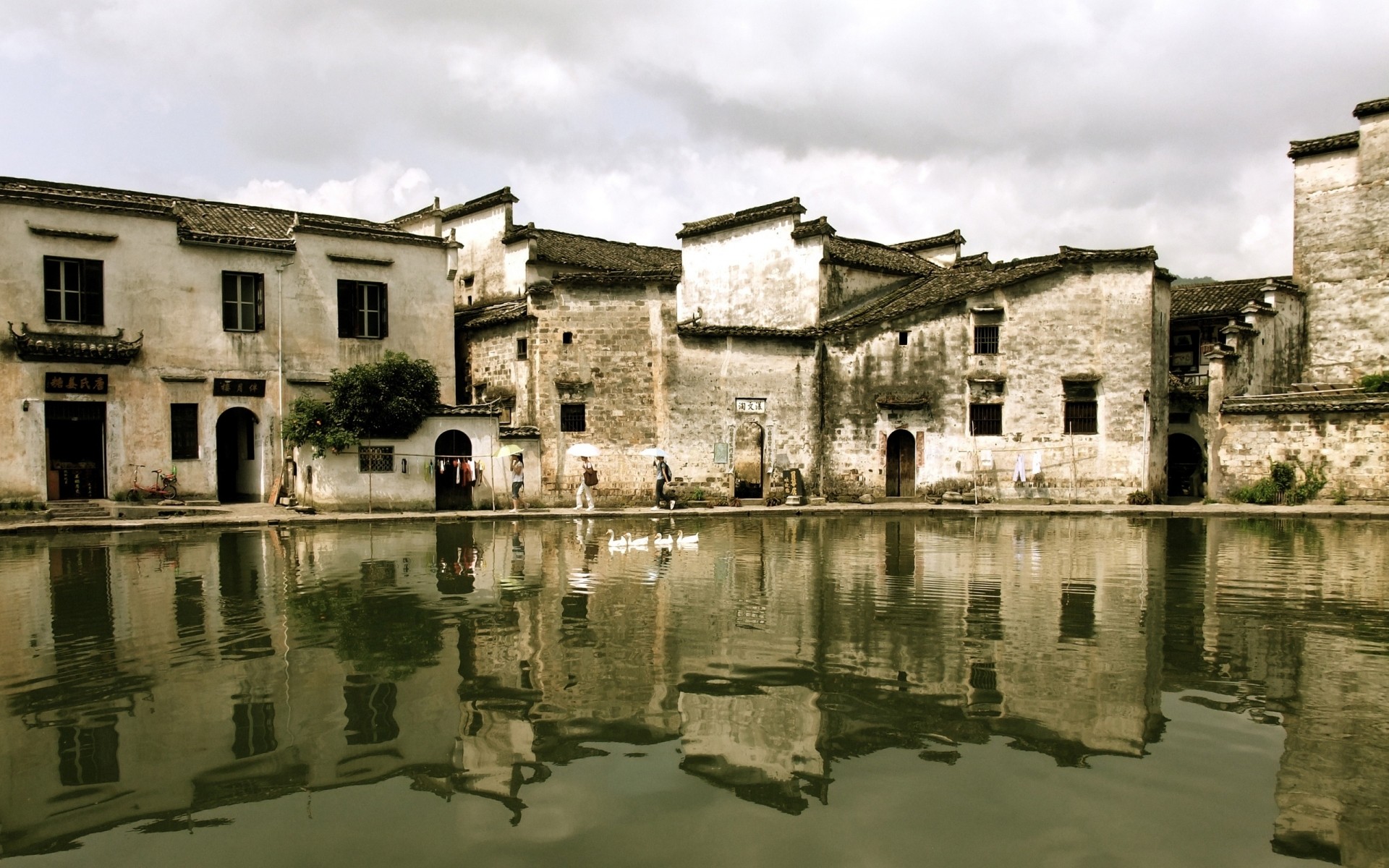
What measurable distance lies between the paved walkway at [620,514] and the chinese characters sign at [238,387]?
269 centimetres

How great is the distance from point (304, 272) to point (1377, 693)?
77.6ft

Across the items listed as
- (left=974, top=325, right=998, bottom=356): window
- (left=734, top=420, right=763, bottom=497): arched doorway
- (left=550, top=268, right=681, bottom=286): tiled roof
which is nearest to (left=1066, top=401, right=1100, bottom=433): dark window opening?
(left=974, top=325, right=998, bottom=356): window

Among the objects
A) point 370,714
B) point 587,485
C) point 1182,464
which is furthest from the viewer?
point 1182,464

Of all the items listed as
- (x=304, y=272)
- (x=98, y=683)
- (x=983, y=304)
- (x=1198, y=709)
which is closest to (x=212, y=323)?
(x=304, y=272)

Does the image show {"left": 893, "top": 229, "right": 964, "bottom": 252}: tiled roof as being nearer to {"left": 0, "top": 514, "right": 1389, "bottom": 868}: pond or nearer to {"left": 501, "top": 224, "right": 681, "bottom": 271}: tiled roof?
{"left": 501, "top": 224, "right": 681, "bottom": 271}: tiled roof

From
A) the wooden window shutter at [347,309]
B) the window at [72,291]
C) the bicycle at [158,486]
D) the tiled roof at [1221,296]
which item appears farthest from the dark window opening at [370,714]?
the tiled roof at [1221,296]

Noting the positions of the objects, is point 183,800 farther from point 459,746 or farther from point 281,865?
point 459,746

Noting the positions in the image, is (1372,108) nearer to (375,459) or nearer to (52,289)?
(375,459)

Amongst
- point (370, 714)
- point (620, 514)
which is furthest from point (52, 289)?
point (370, 714)

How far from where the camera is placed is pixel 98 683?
299 inches

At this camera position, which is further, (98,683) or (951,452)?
(951,452)

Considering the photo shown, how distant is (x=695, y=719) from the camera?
696cm

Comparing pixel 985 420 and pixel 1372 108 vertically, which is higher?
pixel 1372 108

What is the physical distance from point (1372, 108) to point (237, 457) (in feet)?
106
